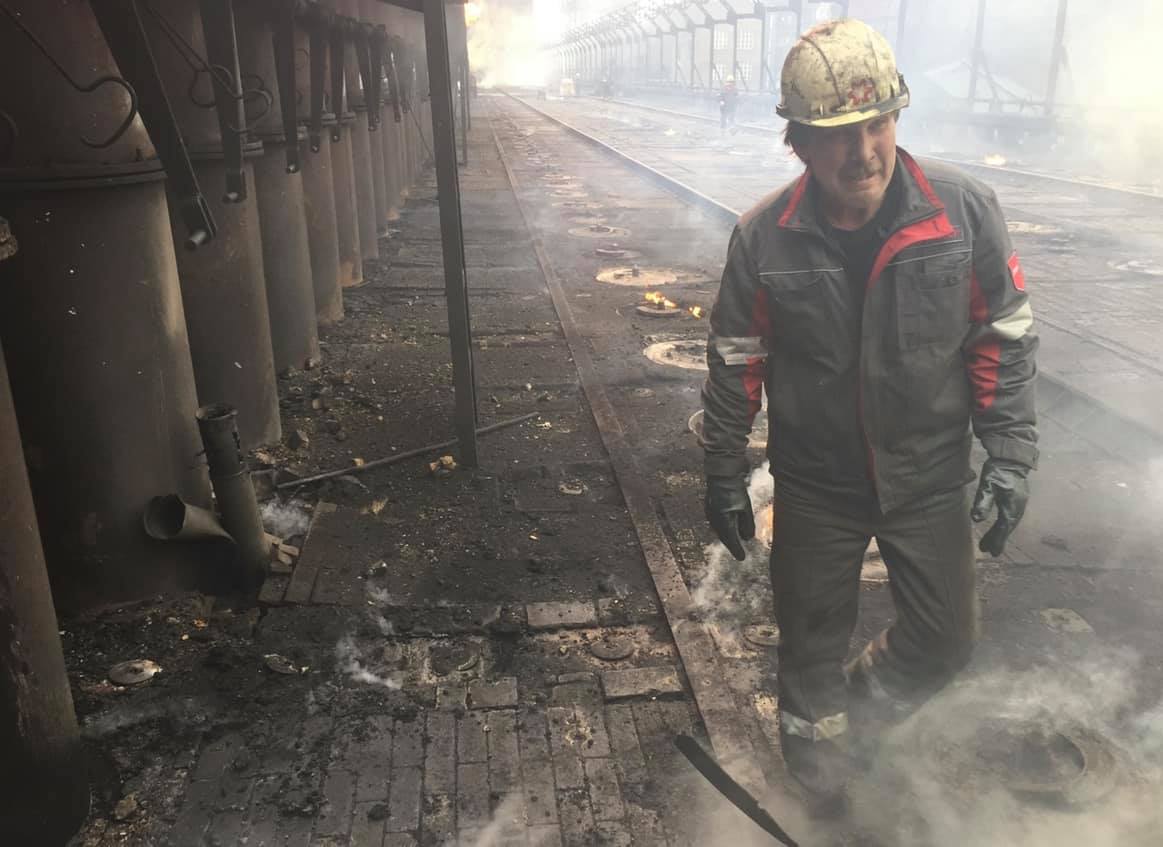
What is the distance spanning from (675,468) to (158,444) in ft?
10.2

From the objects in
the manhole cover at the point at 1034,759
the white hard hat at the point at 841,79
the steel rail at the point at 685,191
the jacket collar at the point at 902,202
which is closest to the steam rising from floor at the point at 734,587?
the manhole cover at the point at 1034,759

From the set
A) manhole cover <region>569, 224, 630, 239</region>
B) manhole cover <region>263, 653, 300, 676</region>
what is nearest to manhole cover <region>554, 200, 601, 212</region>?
manhole cover <region>569, 224, 630, 239</region>

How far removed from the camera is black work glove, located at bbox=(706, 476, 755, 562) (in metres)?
3.05

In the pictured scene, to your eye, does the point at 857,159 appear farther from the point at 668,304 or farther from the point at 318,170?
the point at 668,304

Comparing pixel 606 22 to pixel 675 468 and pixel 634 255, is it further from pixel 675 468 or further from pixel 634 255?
pixel 675 468

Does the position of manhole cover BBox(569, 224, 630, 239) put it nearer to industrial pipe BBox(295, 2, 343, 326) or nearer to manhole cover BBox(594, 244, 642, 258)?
manhole cover BBox(594, 244, 642, 258)

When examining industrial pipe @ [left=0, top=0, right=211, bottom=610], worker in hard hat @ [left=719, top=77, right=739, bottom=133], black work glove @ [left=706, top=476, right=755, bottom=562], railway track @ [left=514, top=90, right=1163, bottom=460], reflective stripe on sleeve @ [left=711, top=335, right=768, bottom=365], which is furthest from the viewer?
worker in hard hat @ [left=719, top=77, right=739, bottom=133]

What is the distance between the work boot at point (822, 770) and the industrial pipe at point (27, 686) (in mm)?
2371

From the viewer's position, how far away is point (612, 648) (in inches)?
160

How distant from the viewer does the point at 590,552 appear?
4898 mm

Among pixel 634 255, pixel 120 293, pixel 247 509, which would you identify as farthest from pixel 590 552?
pixel 634 255

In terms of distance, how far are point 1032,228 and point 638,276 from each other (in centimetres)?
672

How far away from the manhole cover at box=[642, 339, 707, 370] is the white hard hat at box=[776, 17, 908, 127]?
17.6 ft

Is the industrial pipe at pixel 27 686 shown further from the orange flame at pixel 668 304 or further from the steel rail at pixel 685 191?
the steel rail at pixel 685 191
